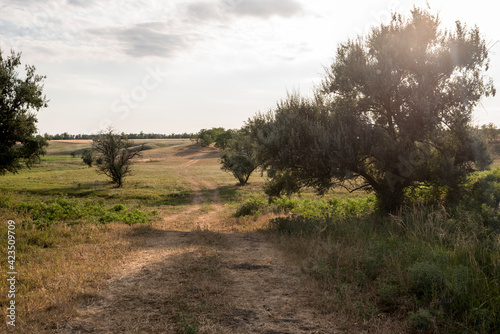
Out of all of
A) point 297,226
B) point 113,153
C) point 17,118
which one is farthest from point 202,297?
point 113,153

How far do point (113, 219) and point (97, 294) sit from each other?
9054mm

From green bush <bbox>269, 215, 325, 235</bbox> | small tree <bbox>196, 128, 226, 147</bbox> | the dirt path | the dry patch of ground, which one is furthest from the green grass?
small tree <bbox>196, 128, 226, 147</bbox>

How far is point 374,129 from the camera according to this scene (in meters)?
14.9

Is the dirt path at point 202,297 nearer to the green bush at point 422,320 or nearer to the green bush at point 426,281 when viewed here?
the green bush at point 422,320

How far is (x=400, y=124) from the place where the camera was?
14.7m

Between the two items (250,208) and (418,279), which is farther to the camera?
(250,208)

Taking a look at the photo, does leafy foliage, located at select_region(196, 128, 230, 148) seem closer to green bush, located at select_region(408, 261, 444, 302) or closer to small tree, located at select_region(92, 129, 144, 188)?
small tree, located at select_region(92, 129, 144, 188)

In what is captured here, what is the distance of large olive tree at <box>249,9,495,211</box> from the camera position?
14.1m

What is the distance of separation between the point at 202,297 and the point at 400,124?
12038 millimetres

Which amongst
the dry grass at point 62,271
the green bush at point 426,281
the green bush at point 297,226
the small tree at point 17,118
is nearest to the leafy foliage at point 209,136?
the small tree at point 17,118

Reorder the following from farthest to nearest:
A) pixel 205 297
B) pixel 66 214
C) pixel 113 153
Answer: pixel 113 153 < pixel 66 214 < pixel 205 297

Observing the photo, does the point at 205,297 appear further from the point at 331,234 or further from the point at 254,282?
the point at 331,234

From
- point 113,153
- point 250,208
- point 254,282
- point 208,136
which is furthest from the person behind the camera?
point 208,136

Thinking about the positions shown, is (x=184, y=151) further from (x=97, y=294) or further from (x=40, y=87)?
(x=97, y=294)
